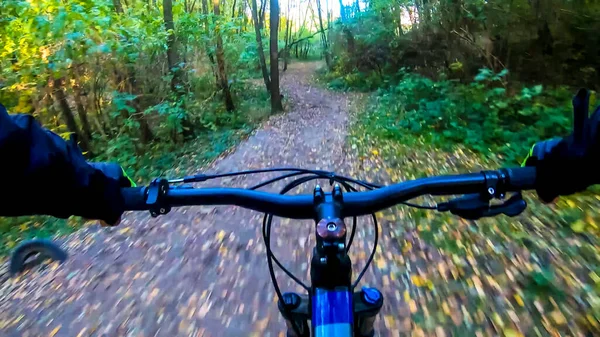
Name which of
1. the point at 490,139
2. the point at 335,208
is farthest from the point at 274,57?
the point at 335,208

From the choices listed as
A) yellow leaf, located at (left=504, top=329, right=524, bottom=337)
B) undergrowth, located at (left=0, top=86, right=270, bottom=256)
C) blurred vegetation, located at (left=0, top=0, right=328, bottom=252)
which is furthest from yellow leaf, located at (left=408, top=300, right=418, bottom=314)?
blurred vegetation, located at (left=0, top=0, right=328, bottom=252)

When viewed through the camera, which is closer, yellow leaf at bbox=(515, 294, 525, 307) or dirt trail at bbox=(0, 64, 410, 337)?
yellow leaf at bbox=(515, 294, 525, 307)

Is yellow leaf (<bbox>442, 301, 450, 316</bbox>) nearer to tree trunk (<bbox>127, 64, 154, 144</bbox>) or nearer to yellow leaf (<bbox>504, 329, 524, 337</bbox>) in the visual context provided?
yellow leaf (<bbox>504, 329, 524, 337</bbox>)

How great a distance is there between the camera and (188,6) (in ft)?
74.6

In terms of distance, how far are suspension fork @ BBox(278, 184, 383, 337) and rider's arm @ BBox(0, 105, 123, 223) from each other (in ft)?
2.78

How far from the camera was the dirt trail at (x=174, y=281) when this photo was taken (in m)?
4.00

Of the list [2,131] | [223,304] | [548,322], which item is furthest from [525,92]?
[2,131]

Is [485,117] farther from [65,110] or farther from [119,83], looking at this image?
[65,110]

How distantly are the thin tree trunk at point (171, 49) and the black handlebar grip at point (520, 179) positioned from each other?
11385 millimetres

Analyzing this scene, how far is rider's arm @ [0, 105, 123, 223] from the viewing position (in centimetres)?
139

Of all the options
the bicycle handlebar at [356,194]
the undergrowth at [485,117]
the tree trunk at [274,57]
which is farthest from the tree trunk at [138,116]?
the bicycle handlebar at [356,194]

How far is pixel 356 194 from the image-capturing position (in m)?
1.49

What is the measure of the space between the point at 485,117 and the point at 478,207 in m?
8.48

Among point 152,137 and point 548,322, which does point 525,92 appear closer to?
point 548,322
